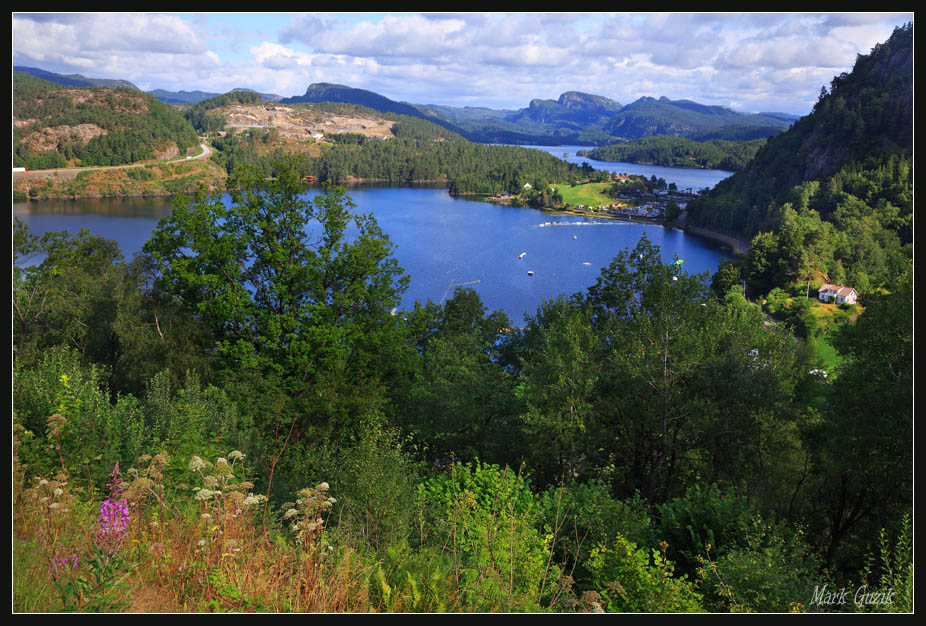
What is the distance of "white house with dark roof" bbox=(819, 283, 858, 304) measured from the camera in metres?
41.9

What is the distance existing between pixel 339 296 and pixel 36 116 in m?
109

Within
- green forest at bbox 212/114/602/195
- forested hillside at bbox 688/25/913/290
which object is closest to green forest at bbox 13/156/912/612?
forested hillside at bbox 688/25/913/290

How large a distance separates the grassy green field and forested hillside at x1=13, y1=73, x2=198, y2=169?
72.1 meters

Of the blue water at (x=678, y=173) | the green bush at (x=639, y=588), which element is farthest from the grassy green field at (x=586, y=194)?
the green bush at (x=639, y=588)

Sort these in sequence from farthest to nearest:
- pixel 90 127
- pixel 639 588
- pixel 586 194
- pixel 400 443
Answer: pixel 586 194 → pixel 90 127 → pixel 400 443 → pixel 639 588

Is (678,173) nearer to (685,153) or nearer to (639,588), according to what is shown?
(685,153)

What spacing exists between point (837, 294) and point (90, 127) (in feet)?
363

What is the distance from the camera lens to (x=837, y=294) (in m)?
42.8

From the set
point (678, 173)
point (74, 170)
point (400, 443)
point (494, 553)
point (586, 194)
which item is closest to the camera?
point (494, 553)

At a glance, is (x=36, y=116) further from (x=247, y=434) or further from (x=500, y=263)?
(x=247, y=434)

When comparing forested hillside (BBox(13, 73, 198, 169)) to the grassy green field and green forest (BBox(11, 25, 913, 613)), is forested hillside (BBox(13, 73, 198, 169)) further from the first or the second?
green forest (BBox(11, 25, 913, 613))

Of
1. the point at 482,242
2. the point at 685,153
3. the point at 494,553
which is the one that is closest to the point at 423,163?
the point at 482,242
